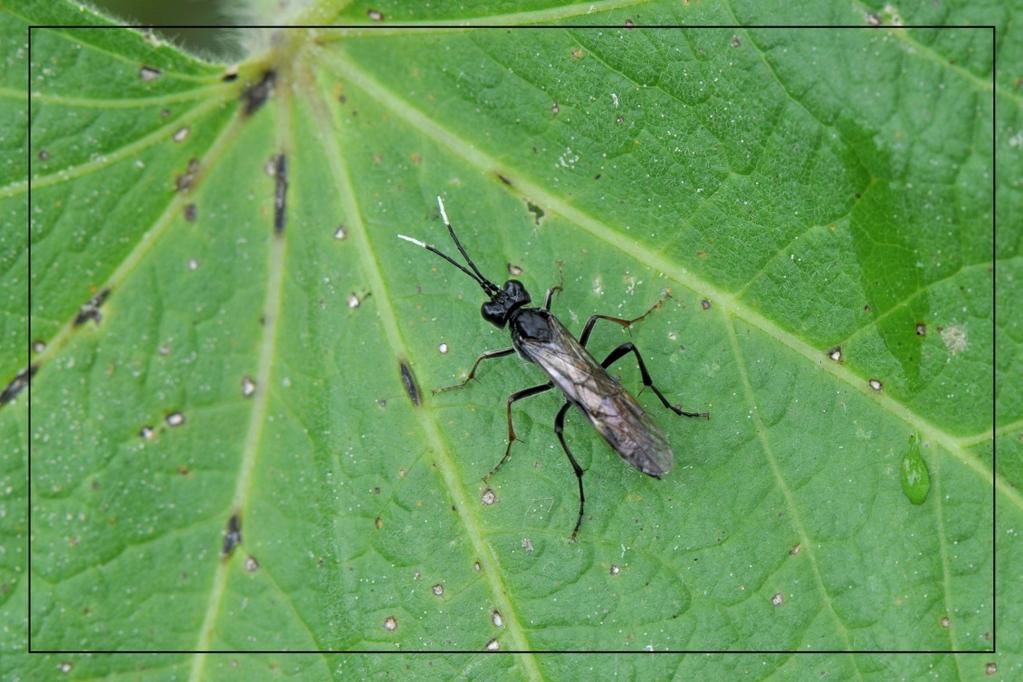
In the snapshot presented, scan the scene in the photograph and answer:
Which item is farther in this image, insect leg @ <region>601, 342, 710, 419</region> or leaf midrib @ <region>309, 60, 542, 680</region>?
insect leg @ <region>601, 342, 710, 419</region>

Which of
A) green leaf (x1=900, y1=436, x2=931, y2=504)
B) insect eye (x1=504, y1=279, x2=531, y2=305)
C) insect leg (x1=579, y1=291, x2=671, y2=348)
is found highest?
insect eye (x1=504, y1=279, x2=531, y2=305)

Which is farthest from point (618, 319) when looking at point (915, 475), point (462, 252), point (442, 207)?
point (915, 475)

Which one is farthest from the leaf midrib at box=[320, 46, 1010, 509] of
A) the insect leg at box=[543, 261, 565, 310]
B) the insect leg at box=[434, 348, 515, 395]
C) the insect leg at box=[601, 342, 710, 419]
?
the insect leg at box=[434, 348, 515, 395]

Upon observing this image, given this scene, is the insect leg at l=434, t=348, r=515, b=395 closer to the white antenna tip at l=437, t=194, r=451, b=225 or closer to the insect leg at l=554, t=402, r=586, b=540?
the insect leg at l=554, t=402, r=586, b=540

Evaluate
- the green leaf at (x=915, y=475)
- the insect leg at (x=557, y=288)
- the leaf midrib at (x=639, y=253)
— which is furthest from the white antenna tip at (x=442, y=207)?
the green leaf at (x=915, y=475)

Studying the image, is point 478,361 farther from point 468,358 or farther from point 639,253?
point 639,253

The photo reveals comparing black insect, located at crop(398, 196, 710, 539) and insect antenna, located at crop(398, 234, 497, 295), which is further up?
insect antenna, located at crop(398, 234, 497, 295)
